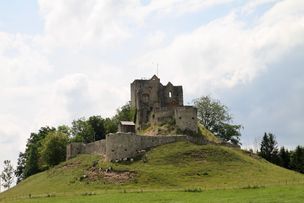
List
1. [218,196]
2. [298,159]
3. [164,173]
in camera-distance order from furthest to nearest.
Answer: [298,159] < [164,173] < [218,196]

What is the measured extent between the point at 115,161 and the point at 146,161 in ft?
18.9

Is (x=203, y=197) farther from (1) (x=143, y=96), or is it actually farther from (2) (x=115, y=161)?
(1) (x=143, y=96)

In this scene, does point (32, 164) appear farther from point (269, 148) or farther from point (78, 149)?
point (269, 148)

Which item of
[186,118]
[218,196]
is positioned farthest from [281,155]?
[218,196]

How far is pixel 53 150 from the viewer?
114 meters

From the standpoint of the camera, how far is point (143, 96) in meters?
117

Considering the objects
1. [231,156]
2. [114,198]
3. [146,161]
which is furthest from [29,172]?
[114,198]

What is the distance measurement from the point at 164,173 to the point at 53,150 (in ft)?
134

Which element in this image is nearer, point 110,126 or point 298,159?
point 298,159

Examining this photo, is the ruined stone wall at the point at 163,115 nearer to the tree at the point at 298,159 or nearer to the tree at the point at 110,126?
the tree at the point at 110,126

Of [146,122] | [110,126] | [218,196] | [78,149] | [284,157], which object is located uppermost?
[110,126]

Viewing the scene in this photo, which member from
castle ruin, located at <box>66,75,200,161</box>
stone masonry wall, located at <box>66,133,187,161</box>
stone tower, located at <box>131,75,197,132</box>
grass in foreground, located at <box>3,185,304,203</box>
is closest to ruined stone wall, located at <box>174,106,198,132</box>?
castle ruin, located at <box>66,75,200,161</box>

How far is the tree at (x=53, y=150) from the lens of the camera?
114 m

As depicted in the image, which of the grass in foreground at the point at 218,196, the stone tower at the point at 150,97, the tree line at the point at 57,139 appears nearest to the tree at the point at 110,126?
the tree line at the point at 57,139
